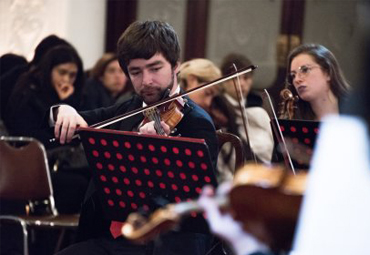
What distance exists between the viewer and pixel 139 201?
2.17 metres

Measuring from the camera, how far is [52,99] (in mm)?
4383

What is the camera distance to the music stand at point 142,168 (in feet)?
6.61

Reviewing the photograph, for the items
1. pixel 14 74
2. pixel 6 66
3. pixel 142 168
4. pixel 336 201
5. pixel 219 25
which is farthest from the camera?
pixel 219 25

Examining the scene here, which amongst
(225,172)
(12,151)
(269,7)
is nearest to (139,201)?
(12,151)

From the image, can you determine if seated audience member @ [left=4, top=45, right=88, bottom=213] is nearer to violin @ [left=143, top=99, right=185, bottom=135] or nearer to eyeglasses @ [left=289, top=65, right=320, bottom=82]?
eyeglasses @ [left=289, top=65, right=320, bottom=82]

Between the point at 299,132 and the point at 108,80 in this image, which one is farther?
the point at 108,80

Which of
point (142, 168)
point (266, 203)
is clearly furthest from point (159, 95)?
point (266, 203)

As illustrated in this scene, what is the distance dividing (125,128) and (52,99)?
1.86m

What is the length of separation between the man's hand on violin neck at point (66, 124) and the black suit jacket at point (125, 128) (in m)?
0.09

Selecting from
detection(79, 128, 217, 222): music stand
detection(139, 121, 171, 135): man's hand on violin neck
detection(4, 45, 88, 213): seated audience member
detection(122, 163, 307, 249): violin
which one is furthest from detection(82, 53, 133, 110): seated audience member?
detection(122, 163, 307, 249): violin

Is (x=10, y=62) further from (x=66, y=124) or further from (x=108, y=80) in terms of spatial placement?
(x=66, y=124)

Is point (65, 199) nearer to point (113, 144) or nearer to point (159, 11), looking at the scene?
point (113, 144)

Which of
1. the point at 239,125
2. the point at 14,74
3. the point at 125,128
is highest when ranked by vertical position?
the point at 125,128

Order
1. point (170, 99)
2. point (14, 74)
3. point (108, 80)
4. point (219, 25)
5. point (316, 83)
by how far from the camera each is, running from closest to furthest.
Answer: point (170, 99) → point (316, 83) → point (14, 74) → point (108, 80) → point (219, 25)
